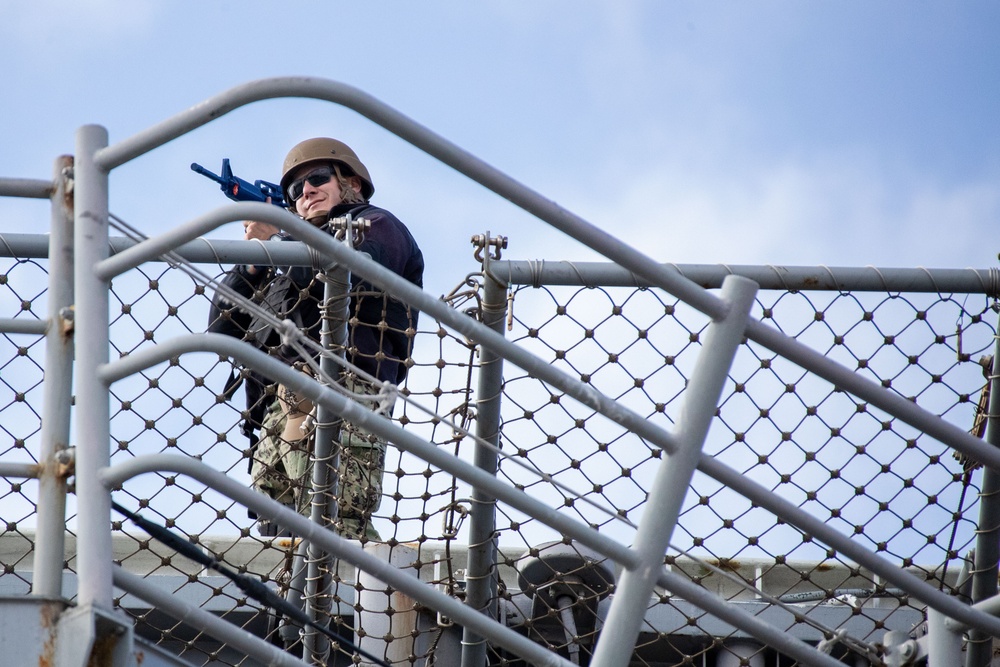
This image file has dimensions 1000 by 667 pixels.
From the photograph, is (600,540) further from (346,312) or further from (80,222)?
(346,312)

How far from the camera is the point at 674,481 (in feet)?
9.43

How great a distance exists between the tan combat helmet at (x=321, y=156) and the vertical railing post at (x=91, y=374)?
3.62 m

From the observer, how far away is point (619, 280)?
457 centimetres

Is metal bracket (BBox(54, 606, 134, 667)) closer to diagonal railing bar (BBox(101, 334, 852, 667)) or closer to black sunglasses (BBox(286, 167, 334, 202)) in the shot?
diagonal railing bar (BBox(101, 334, 852, 667))

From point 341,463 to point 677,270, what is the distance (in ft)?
5.27

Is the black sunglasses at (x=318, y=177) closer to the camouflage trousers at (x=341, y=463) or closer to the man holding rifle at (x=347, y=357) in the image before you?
the man holding rifle at (x=347, y=357)

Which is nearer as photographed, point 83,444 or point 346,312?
point 83,444

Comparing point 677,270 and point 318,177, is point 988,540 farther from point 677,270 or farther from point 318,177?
point 318,177

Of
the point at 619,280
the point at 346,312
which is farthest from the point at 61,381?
the point at 619,280

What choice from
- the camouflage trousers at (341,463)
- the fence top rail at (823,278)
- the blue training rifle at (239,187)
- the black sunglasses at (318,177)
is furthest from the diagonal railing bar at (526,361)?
the blue training rifle at (239,187)

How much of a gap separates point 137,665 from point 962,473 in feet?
9.81

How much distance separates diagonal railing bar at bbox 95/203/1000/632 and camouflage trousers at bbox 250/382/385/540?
79.8 inches

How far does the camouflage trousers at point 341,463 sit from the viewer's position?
499cm

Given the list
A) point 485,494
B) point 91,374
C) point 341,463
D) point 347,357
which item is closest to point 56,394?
point 91,374
